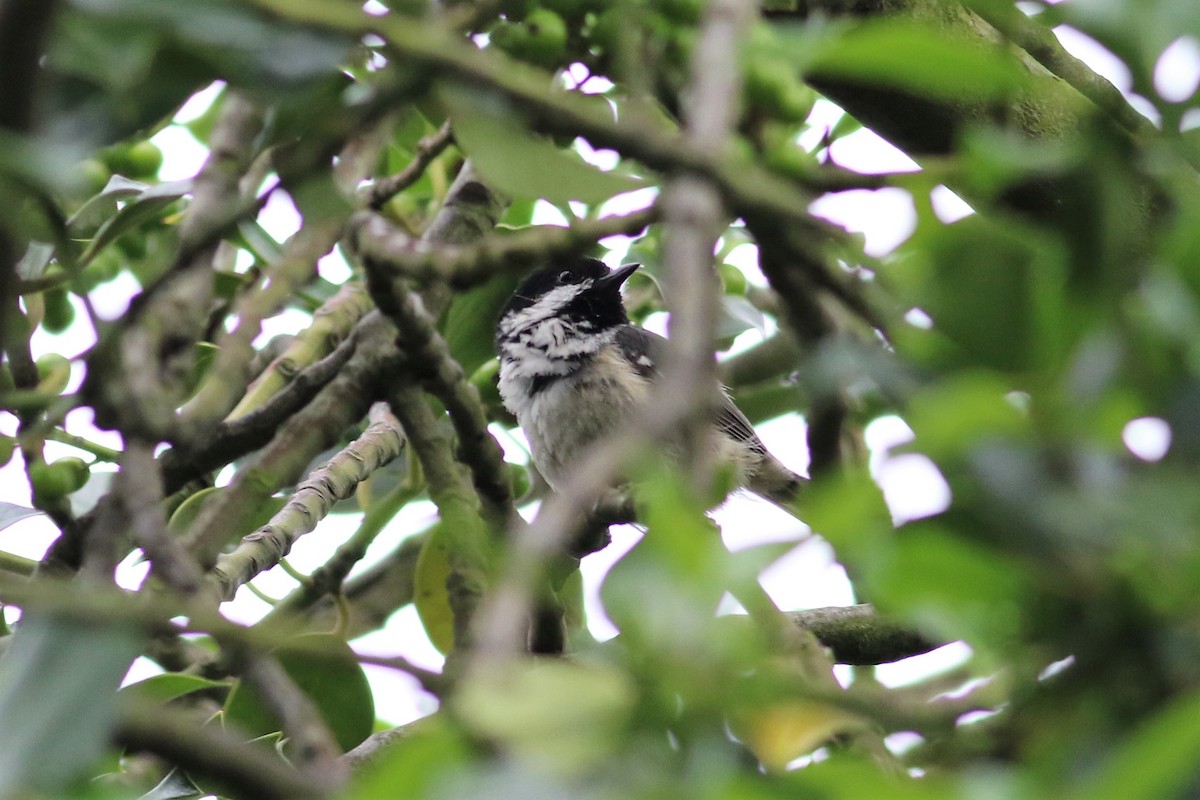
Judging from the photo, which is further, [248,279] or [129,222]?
[248,279]

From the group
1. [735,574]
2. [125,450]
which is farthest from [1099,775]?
[125,450]

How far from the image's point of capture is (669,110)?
189 centimetres

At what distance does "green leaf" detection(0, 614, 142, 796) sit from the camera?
940 millimetres

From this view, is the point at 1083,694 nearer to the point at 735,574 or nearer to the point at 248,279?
the point at 735,574

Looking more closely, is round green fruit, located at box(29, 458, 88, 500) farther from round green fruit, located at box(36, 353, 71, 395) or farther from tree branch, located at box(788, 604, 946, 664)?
tree branch, located at box(788, 604, 946, 664)

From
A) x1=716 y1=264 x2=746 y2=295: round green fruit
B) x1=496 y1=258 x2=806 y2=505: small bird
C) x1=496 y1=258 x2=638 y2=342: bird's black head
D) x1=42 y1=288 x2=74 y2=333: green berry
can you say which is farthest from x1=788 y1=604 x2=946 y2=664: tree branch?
x1=496 y1=258 x2=638 y2=342: bird's black head

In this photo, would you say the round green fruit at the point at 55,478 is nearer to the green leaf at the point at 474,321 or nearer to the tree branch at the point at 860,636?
the green leaf at the point at 474,321

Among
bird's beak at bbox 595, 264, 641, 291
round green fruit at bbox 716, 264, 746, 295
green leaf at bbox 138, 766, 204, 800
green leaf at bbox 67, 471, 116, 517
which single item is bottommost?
green leaf at bbox 138, 766, 204, 800

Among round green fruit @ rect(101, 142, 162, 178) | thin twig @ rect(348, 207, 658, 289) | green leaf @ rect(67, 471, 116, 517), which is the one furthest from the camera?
round green fruit @ rect(101, 142, 162, 178)

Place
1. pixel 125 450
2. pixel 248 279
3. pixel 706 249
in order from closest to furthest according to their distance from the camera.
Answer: pixel 706 249
pixel 125 450
pixel 248 279

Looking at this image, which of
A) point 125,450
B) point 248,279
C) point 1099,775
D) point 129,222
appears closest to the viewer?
point 1099,775

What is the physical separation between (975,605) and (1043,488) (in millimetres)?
87

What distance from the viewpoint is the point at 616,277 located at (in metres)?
4.67

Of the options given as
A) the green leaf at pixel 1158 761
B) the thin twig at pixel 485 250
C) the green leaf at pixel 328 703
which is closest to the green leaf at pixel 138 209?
the thin twig at pixel 485 250
